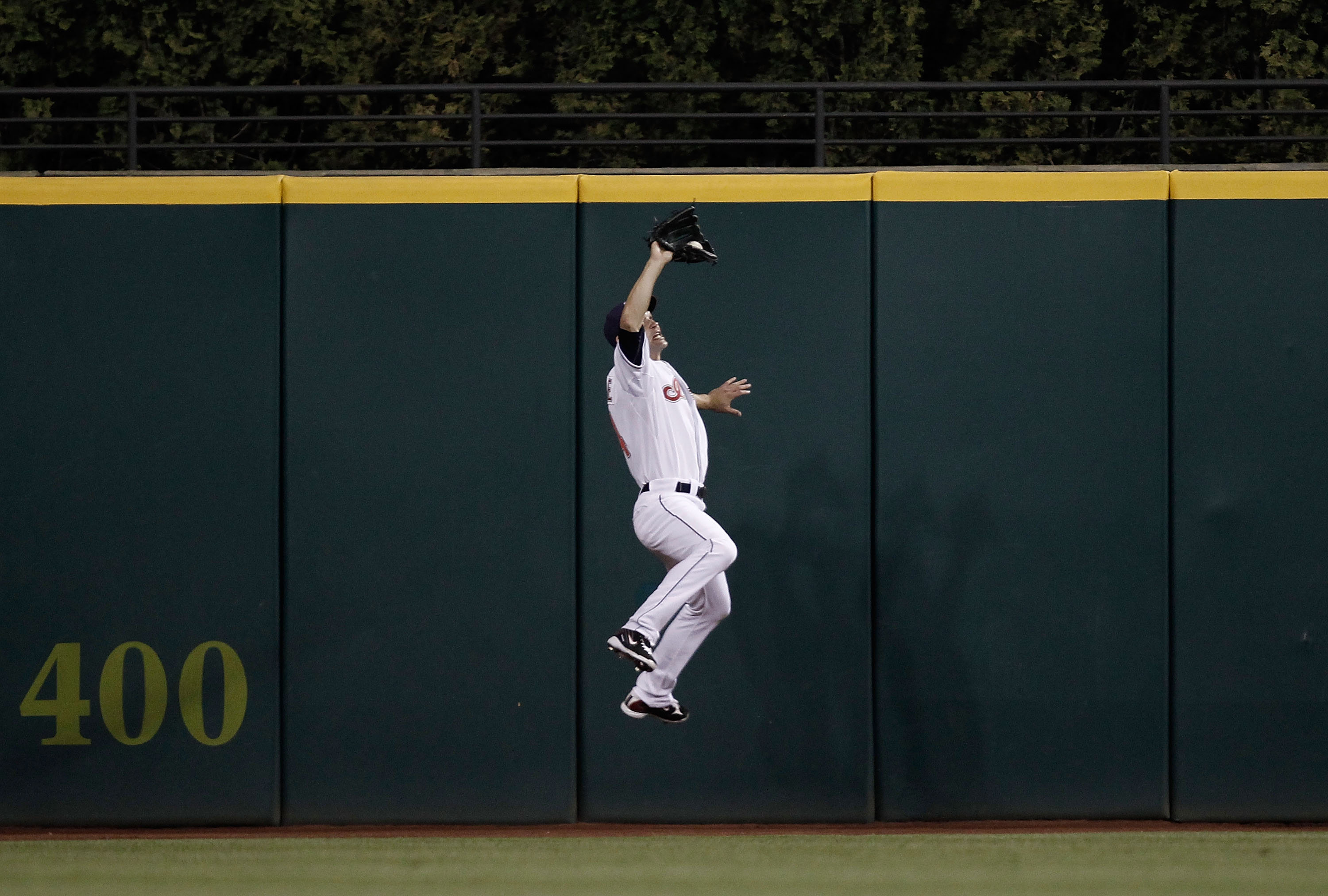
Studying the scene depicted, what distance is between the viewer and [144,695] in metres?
5.95

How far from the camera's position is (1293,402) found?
5938mm

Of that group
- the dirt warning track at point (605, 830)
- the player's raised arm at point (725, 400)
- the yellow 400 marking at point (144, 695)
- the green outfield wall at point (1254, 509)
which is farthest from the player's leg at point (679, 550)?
the green outfield wall at point (1254, 509)

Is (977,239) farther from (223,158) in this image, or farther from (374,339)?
(223,158)

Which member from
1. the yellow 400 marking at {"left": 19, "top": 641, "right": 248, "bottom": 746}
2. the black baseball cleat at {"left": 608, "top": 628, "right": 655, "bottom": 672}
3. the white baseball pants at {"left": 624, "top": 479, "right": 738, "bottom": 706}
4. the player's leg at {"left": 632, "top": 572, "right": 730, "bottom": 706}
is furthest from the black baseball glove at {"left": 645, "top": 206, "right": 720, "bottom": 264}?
the yellow 400 marking at {"left": 19, "top": 641, "right": 248, "bottom": 746}

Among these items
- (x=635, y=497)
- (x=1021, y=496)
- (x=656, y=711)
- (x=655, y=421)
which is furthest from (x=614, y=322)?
(x=1021, y=496)

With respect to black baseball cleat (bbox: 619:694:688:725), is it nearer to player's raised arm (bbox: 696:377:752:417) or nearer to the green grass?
the green grass

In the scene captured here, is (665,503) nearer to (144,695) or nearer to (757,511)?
(757,511)

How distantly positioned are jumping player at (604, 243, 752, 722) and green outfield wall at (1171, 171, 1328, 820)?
2.16 metres

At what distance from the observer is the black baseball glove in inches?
233

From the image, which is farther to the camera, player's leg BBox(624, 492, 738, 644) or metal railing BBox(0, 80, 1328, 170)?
metal railing BBox(0, 80, 1328, 170)

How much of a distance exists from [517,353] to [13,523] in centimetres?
249

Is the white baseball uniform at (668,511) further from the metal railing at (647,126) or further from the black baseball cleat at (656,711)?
the metal railing at (647,126)

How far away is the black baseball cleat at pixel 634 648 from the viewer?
5.89 meters

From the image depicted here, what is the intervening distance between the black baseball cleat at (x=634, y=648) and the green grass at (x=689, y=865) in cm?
78
